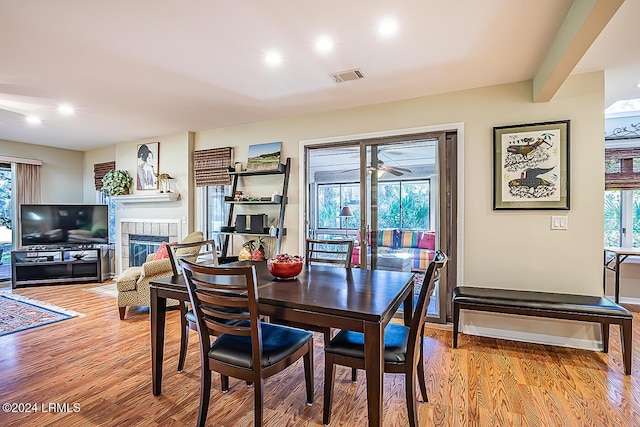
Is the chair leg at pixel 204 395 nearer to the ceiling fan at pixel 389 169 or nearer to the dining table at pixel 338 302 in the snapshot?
the dining table at pixel 338 302

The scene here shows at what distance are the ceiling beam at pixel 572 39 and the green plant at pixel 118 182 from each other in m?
6.04

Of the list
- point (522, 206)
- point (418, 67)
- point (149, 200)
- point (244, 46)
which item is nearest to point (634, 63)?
point (522, 206)

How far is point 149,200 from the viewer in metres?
5.62

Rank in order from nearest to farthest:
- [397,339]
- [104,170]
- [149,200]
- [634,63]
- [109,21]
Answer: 1. [397,339]
2. [109,21]
3. [634,63]
4. [149,200]
5. [104,170]

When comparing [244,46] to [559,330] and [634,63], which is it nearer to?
[634,63]

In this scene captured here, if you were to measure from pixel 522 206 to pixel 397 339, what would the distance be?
2.08 metres

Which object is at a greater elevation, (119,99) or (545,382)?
(119,99)

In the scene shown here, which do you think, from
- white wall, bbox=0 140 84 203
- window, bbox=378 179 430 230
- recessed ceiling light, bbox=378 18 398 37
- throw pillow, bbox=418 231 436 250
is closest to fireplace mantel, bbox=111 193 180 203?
white wall, bbox=0 140 84 203

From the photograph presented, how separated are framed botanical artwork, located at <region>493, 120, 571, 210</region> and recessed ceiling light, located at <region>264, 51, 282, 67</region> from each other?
7.15 feet

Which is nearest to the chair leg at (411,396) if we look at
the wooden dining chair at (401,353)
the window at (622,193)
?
the wooden dining chair at (401,353)

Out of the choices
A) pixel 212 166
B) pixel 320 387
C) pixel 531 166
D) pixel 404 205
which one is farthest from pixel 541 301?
pixel 212 166

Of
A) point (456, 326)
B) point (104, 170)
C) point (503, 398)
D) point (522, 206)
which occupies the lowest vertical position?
point (503, 398)

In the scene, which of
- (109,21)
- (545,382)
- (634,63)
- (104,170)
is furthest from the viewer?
(104,170)

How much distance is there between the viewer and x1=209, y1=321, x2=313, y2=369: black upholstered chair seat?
179cm
